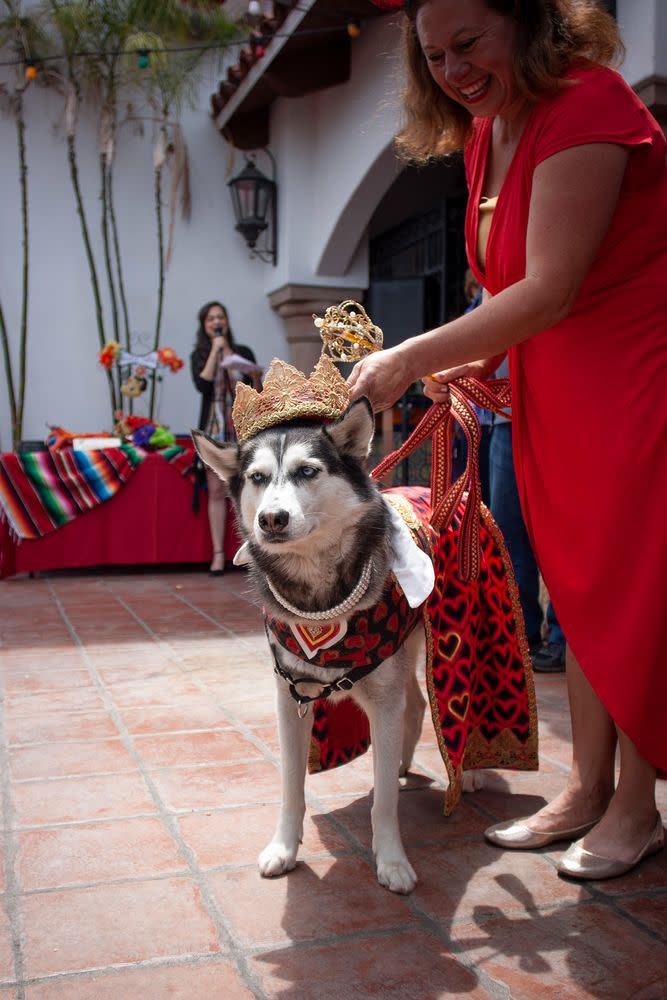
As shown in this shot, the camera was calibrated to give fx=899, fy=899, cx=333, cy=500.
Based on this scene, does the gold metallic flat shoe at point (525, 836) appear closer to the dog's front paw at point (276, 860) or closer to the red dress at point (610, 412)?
the red dress at point (610, 412)

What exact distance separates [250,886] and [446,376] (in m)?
A: 1.34

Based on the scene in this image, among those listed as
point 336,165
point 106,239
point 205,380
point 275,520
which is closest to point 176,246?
point 106,239

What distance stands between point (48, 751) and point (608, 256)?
7.75ft

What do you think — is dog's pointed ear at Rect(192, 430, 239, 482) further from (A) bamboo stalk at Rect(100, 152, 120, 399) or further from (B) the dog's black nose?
(A) bamboo stalk at Rect(100, 152, 120, 399)

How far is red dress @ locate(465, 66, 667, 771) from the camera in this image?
1900mm

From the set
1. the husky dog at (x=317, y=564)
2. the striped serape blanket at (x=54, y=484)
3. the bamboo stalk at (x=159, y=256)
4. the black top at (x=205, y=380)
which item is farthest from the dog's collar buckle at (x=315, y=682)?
the bamboo stalk at (x=159, y=256)

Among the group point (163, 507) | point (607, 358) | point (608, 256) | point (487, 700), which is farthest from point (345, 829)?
point (163, 507)

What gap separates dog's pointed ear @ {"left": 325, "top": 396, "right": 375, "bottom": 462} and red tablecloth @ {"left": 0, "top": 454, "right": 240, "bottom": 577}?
5.00 meters

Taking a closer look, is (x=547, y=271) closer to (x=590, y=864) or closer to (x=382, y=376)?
(x=382, y=376)

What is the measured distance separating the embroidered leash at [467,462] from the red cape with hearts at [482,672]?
0.10 ft

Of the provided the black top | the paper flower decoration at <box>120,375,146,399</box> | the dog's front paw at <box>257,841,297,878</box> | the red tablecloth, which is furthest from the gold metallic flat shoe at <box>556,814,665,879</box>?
the paper flower decoration at <box>120,375,146,399</box>

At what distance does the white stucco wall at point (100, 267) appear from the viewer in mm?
9047

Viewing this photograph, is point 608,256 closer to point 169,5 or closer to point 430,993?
point 430,993

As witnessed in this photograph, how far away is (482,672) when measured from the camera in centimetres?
254
